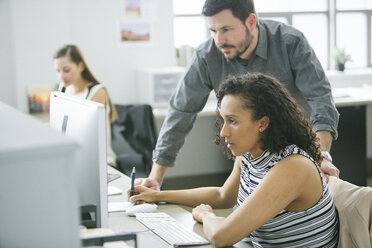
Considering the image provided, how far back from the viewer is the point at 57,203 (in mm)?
727

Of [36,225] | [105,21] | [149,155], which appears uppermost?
[105,21]

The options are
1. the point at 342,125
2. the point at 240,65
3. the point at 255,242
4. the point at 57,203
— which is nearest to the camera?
the point at 57,203

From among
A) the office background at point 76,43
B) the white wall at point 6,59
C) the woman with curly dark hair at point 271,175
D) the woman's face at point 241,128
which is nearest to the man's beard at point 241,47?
the woman with curly dark hair at point 271,175

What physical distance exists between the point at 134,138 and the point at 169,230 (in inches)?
78.4

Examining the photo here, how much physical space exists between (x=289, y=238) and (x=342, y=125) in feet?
9.40

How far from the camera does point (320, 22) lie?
207 inches

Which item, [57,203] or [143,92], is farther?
[143,92]

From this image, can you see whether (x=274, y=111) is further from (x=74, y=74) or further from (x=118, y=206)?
(x=74, y=74)

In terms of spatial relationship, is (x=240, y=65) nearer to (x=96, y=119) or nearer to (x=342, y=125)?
(x=96, y=119)

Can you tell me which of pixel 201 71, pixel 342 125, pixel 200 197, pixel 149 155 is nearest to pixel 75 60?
pixel 149 155

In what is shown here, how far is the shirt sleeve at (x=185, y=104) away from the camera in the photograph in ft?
7.56

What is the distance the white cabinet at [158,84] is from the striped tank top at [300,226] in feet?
8.76

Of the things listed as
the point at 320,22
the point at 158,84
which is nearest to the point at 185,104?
the point at 158,84

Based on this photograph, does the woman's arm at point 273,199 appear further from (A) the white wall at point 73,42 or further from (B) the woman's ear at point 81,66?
(A) the white wall at point 73,42
